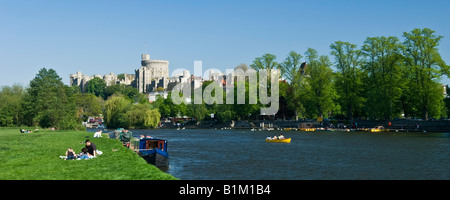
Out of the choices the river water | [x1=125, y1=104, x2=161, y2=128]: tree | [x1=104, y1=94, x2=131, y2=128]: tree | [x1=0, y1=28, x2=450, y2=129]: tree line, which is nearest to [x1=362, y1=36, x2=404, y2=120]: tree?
[x1=0, y1=28, x2=450, y2=129]: tree line

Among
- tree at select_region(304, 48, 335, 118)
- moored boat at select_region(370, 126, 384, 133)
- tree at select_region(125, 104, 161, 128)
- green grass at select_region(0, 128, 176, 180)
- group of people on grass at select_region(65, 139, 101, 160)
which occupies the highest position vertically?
tree at select_region(304, 48, 335, 118)

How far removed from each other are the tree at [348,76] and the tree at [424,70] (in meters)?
11.6

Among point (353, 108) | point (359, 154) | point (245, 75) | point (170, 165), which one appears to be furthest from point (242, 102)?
point (170, 165)

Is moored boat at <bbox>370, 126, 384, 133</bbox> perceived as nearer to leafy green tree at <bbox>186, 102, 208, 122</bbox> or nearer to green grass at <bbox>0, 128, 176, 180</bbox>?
leafy green tree at <bbox>186, 102, 208, 122</bbox>

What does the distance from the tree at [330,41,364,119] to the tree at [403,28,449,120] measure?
11.6m

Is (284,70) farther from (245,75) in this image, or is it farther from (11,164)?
(11,164)

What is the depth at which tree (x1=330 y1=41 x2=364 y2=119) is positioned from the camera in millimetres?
98312

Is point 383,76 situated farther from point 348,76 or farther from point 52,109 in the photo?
point 52,109

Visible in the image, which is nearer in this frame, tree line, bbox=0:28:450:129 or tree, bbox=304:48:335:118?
tree line, bbox=0:28:450:129

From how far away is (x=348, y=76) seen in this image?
10012cm

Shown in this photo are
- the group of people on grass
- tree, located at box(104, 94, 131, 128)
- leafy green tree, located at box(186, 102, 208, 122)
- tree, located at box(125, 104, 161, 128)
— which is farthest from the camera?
leafy green tree, located at box(186, 102, 208, 122)

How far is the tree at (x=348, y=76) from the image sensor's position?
98312mm

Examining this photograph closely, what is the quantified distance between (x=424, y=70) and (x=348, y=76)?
1741 centimetres

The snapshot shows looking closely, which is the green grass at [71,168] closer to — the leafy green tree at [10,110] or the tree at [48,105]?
the tree at [48,105]
